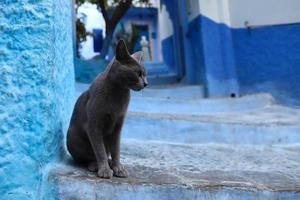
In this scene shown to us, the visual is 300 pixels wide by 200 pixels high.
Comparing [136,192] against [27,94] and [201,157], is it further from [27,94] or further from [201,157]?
[201,157]

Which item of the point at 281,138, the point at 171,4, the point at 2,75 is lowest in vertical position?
the point at 281,138

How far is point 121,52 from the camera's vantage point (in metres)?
2.15

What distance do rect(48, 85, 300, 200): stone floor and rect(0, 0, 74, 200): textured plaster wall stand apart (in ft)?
0.50

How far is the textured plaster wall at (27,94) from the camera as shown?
6.73 ft

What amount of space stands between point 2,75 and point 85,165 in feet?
2.32

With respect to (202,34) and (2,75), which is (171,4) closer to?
(202,34)

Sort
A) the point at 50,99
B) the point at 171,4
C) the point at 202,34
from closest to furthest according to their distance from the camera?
the point at 50,99, the point at 202,34, the point at 171,4

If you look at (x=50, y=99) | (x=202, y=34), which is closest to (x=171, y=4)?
(x=202, y=34)

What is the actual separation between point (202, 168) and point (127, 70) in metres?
1.03

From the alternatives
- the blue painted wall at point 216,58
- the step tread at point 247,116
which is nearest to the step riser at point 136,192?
the step tread at point 247,116

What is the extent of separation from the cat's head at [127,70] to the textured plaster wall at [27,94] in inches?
14.8

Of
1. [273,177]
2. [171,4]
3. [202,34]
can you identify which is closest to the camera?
[273,177]

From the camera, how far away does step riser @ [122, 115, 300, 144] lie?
397 centimetres

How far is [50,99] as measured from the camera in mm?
2209
